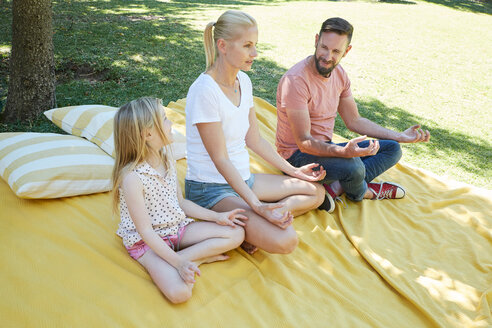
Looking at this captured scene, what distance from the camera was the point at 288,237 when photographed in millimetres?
2389

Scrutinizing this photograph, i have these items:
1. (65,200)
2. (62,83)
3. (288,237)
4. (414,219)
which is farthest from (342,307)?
(62,83)

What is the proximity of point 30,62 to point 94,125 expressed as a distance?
163cm

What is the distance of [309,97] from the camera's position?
3203 millimetres

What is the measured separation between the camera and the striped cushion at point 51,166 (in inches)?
104

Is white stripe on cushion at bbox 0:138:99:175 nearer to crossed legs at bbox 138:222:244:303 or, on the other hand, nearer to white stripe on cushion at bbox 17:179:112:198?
white stripe on cushion at bbox 17:179:112:198

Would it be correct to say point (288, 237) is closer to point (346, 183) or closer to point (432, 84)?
point (346, 183)

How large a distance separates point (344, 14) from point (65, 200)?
44.3 ft

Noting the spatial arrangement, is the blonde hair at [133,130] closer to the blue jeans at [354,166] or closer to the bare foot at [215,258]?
the bare foot at [215,258]

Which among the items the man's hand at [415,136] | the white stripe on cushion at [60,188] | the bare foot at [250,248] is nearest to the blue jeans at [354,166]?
the man's hand at [415,136]

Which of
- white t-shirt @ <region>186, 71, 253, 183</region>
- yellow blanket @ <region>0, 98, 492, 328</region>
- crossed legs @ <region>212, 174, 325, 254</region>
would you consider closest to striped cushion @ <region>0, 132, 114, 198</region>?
yellow blanket @ <region>0, 98, 492, 328</region>

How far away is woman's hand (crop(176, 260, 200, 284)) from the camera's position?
2062 mm

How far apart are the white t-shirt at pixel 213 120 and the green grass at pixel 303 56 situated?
2482 millimetres

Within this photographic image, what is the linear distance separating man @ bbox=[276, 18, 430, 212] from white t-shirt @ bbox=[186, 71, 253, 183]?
46 cm

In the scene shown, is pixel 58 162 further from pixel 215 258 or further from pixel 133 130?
pixel 215 258
